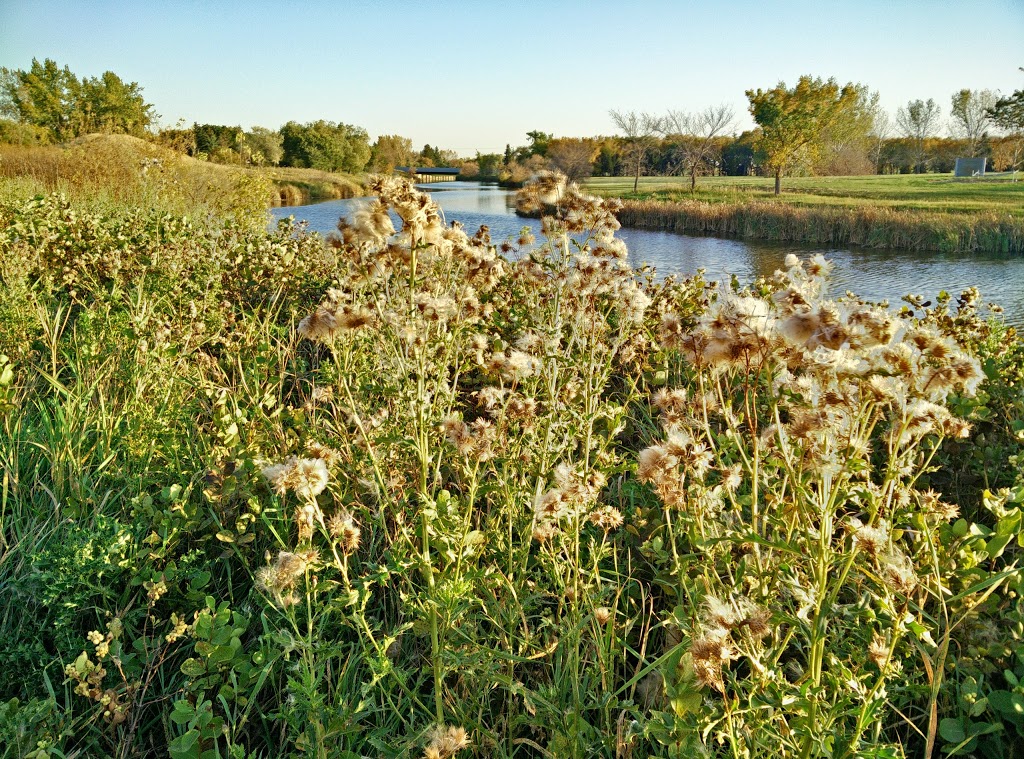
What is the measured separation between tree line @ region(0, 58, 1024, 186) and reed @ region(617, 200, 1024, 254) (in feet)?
21.7

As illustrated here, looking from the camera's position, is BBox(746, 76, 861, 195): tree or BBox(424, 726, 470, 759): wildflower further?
BBox(746, 76, 861, 195): tree

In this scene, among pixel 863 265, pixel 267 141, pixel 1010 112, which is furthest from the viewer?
pixel 267 141

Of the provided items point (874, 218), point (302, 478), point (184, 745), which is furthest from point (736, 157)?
point (184, 745)

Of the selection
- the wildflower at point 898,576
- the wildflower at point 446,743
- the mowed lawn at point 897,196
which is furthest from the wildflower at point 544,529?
the mowed lawn at point 897,196

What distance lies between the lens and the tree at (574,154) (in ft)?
159

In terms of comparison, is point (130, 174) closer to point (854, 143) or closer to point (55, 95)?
point (55, 95)

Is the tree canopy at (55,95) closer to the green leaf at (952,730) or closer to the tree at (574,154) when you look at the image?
the tree at (574,154)

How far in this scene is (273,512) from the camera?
2.60 metres

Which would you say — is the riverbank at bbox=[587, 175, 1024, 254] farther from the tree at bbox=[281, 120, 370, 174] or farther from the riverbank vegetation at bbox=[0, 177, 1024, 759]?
the tree at bbox=[281, 120, 370, 174]

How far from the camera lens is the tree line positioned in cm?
3478

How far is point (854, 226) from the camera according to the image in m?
20.5

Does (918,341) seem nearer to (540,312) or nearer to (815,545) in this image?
(815,545)

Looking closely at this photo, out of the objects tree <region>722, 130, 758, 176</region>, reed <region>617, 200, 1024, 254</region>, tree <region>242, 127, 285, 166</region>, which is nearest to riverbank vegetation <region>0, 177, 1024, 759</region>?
reed <region>617, 200, 1024, 254</region>

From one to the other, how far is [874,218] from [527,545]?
71.8 feet
